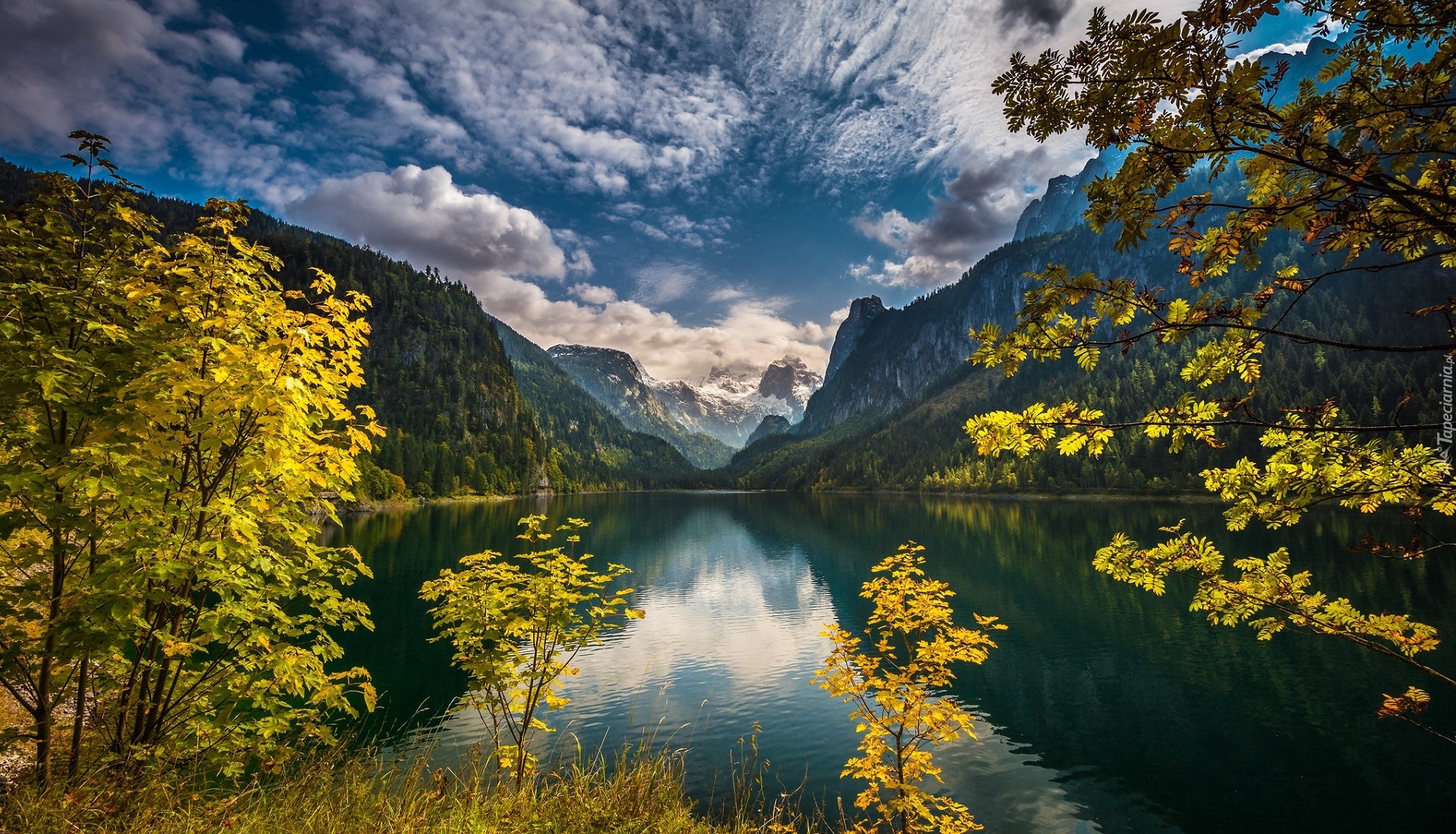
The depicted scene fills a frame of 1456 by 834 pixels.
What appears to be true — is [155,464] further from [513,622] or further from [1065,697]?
[1065,697]

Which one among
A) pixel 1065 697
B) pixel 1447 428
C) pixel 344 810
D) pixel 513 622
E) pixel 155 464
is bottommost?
pixel 1065 697

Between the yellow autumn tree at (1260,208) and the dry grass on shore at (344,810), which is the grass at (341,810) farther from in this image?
the yellow autumn tree at (1260,208)

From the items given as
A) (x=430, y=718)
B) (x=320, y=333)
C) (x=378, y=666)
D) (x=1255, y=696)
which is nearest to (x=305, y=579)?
(x=320, y=333)

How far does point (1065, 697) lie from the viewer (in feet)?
75.9

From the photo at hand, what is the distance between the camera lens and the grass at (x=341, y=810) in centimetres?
630

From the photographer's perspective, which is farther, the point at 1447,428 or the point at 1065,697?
the point at 1065,697

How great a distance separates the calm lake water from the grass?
7.50 meters

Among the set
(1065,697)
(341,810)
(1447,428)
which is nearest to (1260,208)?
(1447,428)

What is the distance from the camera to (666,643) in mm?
31078

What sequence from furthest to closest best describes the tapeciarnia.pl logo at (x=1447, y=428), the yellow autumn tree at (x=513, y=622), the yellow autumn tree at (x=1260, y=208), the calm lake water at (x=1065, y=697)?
the calm lake water at (x=1065, y=697), the yellow autumn tree at (x=513, y=622), the yellow autumn tree at (x=1260, y=208), the tapeciarnia.pl logo at (x=1447, y=428)

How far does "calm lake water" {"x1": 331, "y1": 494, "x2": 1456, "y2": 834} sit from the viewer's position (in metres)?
15.7

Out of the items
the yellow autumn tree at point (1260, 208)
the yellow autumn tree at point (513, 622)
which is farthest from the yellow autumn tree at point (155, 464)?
the yellow autumn tree at point (1260, 208)

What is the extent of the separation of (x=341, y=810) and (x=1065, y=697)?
25.1 meters

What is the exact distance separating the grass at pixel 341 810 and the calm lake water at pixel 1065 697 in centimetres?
750
